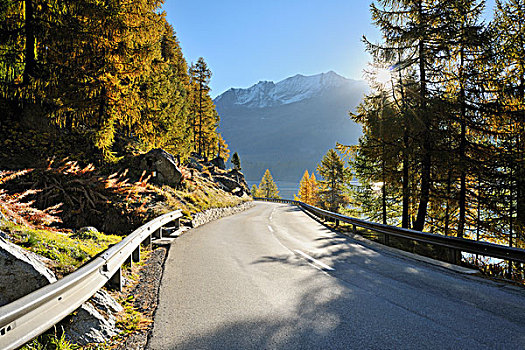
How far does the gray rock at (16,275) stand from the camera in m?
2.88

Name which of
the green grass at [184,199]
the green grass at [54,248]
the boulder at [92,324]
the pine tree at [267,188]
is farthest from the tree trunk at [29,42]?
the pine tree at [267,188]

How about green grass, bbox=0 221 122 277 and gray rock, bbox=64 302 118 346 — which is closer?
gray rock, bbox=64 302 118 346

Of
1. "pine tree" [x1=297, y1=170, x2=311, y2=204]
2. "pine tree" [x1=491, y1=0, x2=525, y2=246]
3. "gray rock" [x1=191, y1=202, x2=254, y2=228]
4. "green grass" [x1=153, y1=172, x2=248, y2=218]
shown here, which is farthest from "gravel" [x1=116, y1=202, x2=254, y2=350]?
"pine tree" [x1=297, y1=170, x2=311, y2=204]

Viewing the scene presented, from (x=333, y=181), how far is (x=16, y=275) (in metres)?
43.0

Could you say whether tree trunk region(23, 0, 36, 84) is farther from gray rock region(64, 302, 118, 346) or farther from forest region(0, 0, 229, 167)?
gray rock region(64, 302, 118, 346)

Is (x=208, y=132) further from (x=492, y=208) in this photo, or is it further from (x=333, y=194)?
(x=492, y=208)

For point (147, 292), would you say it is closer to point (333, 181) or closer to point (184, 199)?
point (184, 199)

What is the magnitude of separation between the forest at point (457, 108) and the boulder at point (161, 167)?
1121cm

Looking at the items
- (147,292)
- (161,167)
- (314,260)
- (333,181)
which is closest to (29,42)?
(161,167)

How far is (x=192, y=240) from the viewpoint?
9781mm

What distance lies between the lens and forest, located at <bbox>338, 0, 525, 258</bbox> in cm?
1113

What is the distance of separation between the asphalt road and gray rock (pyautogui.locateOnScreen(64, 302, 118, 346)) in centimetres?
55

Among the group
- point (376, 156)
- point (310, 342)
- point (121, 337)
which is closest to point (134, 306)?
point (121, 337)

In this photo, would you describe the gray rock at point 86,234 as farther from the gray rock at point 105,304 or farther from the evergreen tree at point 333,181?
the evergreen tree at point 333,181
